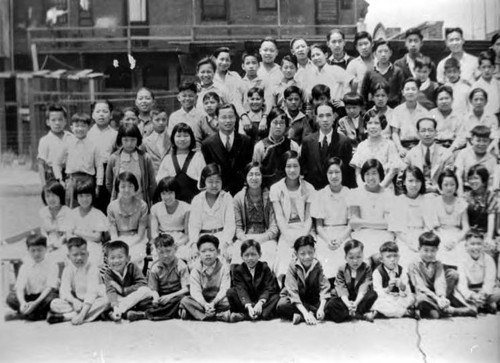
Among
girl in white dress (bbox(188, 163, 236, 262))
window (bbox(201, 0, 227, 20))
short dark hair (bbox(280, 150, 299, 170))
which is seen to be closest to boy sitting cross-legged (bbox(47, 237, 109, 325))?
girl in white dress (bbox(188, 163, 236, 262))

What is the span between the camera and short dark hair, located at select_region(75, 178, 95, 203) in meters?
4.71

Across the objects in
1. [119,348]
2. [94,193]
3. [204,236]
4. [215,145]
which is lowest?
[119,348]

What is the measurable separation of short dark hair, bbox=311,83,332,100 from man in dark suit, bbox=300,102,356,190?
0.10 metres

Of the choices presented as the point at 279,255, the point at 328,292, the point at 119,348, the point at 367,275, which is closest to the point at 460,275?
the point at 367,275

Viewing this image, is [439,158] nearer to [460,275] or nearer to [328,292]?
[460,275]

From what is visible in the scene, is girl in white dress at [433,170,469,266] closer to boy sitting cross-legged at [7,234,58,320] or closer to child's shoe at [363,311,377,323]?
child's shoe at [363,311,377,323]

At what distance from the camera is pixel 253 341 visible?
177 inches

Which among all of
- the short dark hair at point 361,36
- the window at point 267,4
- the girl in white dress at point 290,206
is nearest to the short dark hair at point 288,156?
the girl in white dress at point 290,206

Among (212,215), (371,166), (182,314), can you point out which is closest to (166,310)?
(182,314)

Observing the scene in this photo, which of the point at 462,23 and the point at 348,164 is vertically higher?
the point at 462,23

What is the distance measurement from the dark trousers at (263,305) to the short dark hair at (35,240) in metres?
1.35

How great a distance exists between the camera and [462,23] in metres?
4.80

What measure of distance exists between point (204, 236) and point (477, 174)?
6.57ft

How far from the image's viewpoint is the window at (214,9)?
478cm
